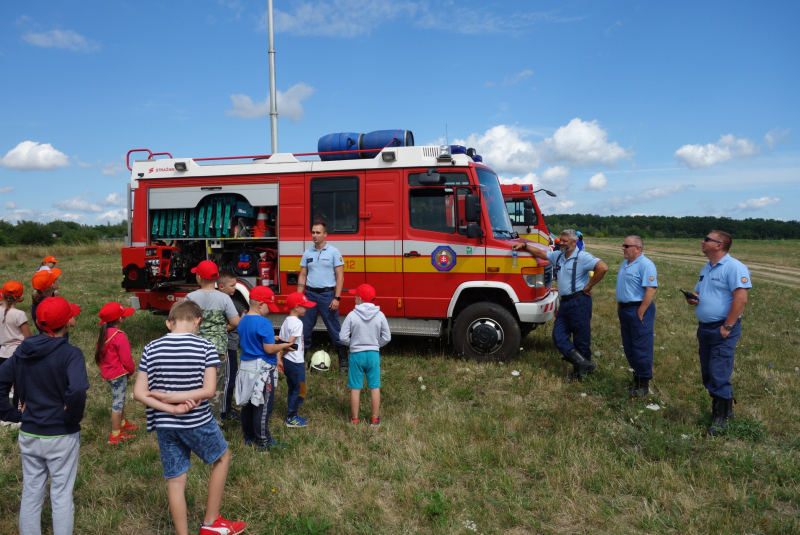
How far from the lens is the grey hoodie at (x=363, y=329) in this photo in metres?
4.99

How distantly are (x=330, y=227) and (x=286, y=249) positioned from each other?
766 mm

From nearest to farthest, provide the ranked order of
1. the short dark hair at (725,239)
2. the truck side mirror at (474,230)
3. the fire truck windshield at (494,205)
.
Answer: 1. the short dark hair at (725,239)
2. the truck side mirror at (474,230)
3. the fire truck windshield at (494,205)

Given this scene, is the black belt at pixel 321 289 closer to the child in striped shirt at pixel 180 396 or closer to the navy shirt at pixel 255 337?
the navy shirt at pixel 255 337

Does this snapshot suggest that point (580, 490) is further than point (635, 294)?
No

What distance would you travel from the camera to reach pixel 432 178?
6.95 metres

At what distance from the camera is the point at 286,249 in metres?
7.67

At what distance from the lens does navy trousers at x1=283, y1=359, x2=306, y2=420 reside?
4.99 m

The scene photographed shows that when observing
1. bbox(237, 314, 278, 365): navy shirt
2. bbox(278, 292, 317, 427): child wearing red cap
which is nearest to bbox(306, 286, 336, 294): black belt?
bbox(278, 292, 317, 427): child wearing red cap

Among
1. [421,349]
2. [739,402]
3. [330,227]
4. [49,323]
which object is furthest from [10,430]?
[739,402]

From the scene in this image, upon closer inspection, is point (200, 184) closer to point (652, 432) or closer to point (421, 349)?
point (421, 349)

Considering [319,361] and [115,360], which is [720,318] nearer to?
[319,361]

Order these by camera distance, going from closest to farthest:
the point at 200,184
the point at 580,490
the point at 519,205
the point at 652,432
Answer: the point at 580,490 → the point at 652,432 → the point at 200,184 → the point at 519,205

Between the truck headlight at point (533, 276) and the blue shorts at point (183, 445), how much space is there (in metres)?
4.88

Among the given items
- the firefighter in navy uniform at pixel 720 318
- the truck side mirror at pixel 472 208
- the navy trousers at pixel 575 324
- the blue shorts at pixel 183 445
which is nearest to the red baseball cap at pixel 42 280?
the blue shorts at pixel 183 445
